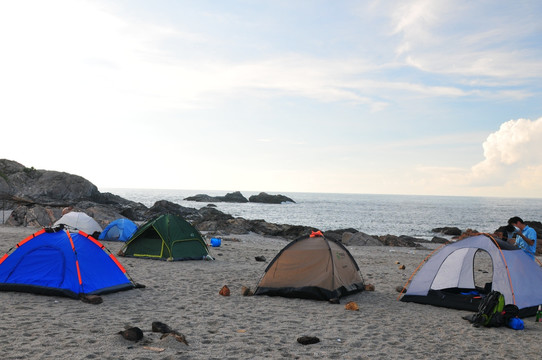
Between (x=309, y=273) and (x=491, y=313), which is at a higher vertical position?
(x=309, y=273)

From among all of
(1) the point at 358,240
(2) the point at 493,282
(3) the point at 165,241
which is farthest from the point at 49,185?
(2) the point at 493,282

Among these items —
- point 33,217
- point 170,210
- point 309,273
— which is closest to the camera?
point 309,273

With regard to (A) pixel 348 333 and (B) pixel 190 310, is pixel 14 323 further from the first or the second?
(A) pixel 348 333

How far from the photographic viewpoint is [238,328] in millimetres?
8297

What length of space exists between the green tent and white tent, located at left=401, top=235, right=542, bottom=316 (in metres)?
8.71

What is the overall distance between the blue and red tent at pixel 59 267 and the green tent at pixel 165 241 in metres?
5.54

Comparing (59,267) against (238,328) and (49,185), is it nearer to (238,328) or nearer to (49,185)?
(238,328)

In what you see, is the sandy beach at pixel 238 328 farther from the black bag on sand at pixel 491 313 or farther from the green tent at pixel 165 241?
the green tent at pixel 165 241

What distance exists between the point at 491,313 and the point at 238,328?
17.0 ft

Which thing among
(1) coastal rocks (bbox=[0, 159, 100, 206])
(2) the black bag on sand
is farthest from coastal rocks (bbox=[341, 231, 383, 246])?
(1) coastal rocks (bbox=[0, 159, 100, 206])

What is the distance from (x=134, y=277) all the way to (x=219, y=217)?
27325 mm

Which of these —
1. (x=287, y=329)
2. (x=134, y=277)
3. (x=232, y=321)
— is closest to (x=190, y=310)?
(x=232, y=321)

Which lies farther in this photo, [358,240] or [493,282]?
[358,240]

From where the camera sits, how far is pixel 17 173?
67250 mm
